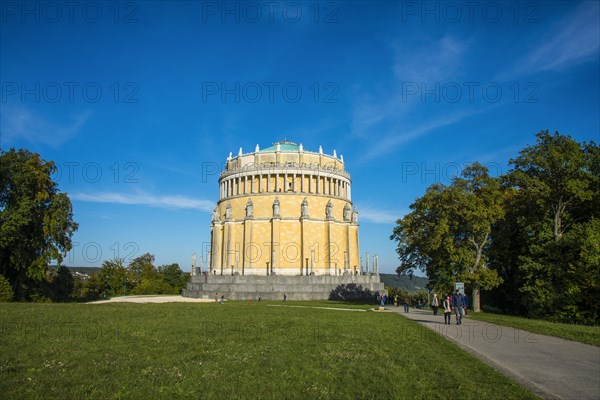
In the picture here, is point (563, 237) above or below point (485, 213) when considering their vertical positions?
below

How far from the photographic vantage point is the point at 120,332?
626 inches

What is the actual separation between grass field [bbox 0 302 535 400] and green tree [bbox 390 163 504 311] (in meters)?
14.3

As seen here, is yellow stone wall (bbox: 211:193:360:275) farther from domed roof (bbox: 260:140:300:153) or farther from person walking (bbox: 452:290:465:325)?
person walking (bbox: 452:290:465:325)

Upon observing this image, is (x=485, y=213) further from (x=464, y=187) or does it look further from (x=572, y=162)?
(x=572, y=162)

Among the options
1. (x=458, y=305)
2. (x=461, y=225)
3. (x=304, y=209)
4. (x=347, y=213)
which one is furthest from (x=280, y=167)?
(x=458, y=305)

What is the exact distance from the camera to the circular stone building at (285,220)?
2245 inches


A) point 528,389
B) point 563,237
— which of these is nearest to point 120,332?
point 528,389

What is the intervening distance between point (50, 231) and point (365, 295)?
106 feet

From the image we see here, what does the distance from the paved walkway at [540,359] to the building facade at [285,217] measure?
3751cm

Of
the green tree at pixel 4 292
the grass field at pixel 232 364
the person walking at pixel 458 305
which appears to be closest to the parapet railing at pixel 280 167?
the green tree at pixel 4 292

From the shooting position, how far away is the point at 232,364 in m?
10.7

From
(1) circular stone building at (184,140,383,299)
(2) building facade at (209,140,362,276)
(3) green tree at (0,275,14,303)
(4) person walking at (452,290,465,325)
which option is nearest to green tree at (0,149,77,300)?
(3) green tree at (0,275,14,303)

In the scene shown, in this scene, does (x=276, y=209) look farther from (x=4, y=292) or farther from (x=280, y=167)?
(x=4, y=292)

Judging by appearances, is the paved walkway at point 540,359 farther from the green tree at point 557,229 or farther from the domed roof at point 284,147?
the domed roof at point 284,147
